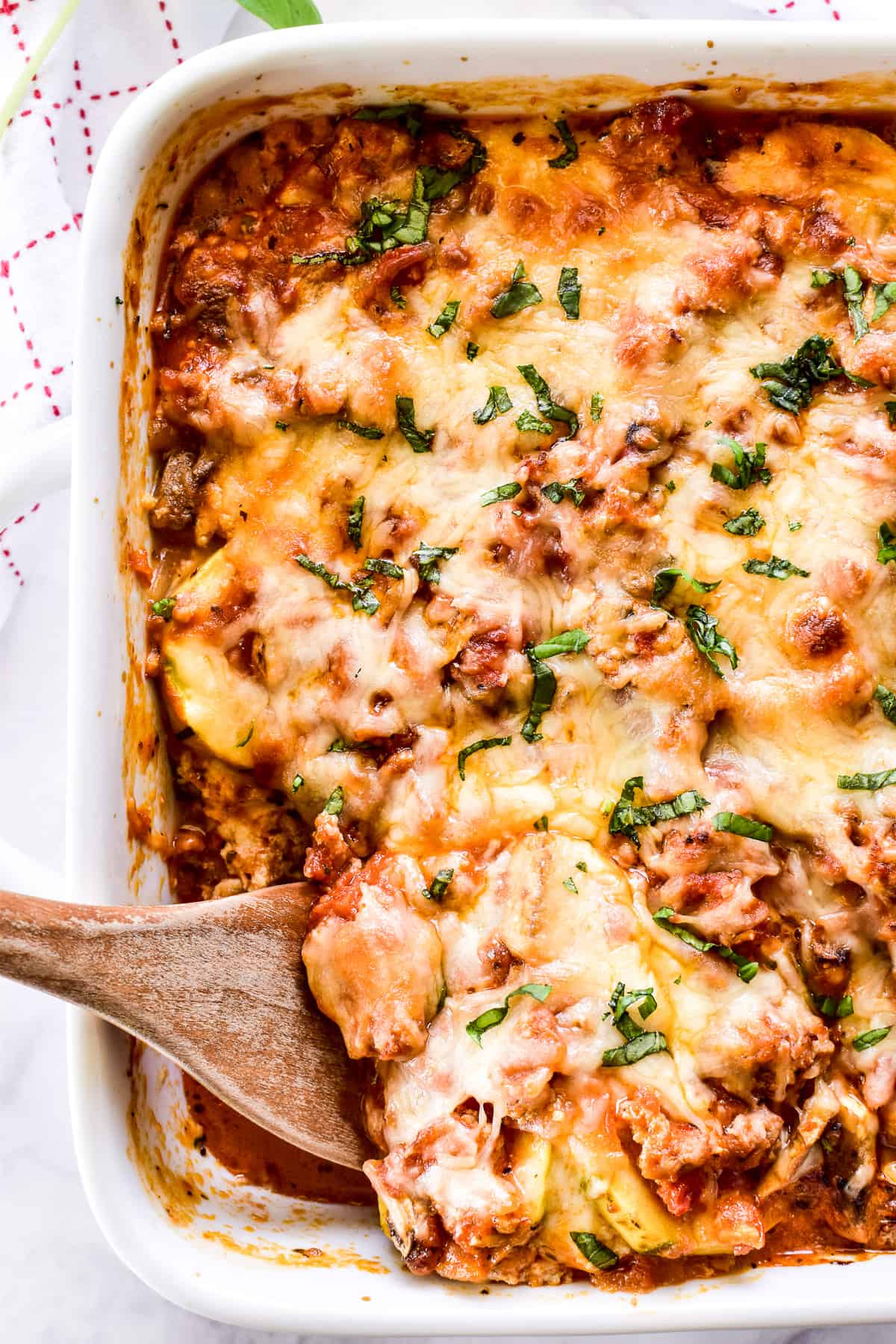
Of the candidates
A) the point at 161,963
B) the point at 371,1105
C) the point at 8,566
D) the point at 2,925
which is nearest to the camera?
the point at 2,925

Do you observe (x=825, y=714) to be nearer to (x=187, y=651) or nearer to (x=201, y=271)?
(x=187, y=651)

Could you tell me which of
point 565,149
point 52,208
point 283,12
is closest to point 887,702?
point 565,149

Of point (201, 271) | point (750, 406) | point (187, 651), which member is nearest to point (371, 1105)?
point (187, 651)

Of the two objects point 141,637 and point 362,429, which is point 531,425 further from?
point 141,637

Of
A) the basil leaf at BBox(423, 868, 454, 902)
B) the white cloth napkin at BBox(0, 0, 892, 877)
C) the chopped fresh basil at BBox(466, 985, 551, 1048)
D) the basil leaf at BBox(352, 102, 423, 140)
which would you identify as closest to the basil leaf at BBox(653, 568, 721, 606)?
the basil leaf at BBox(423, 868, 454, 902)

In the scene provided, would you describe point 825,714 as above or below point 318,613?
below

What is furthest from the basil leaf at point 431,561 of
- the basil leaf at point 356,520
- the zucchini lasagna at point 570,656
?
the basil leaf at point 356,520

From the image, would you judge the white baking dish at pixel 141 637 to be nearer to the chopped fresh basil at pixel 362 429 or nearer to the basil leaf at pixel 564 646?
the chopped fresh basil at pixel 362 429
